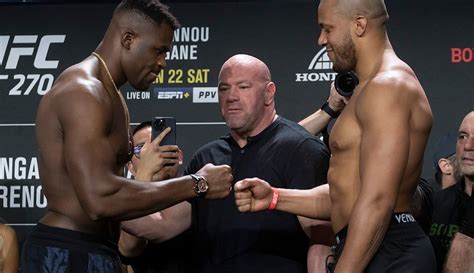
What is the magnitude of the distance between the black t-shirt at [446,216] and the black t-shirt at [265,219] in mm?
638

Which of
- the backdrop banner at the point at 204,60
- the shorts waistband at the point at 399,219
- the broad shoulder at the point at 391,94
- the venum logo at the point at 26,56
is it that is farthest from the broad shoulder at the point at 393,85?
the venum logo at the point at 26,56

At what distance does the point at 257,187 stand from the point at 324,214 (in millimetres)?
244

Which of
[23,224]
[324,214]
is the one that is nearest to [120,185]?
Result: [324,214]

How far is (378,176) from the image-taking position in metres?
2.63

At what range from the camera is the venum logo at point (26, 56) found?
4332 millimetres

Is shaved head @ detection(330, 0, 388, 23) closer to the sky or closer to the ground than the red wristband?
closer to the sky

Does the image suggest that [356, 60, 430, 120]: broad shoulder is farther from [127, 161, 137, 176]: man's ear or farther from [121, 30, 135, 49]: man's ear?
[127, 161, 137, 176]: man's ear

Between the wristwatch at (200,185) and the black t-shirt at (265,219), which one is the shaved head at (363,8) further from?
the black t-shirt at (265,219)

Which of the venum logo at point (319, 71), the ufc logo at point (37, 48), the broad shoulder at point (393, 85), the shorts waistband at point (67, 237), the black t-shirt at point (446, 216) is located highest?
the ufc logo at point (37, 48)

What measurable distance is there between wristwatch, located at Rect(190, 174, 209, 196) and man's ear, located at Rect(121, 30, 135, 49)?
1.46 feet

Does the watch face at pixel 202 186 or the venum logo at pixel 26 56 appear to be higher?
the venum logo at pixel 26 56

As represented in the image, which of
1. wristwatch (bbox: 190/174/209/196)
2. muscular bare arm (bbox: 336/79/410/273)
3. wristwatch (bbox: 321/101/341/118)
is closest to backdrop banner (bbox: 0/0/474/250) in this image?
wristwatch (bbox: 321/101/341/118)

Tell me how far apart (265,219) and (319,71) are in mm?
918

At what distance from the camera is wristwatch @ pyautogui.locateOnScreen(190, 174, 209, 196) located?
9.62 feet
